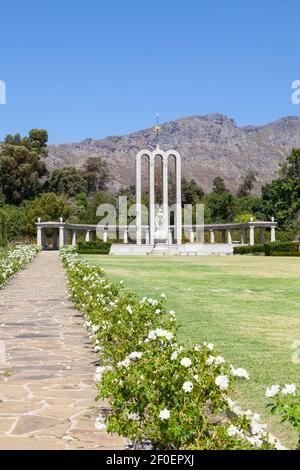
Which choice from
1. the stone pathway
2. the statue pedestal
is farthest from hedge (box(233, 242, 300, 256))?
the stone pathway

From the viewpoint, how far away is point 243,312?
11320 millimetres

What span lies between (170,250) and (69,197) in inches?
1781

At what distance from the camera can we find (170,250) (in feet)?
165

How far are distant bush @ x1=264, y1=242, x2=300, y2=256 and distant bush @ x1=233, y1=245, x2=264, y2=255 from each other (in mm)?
1084

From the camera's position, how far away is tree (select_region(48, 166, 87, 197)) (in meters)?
91.4

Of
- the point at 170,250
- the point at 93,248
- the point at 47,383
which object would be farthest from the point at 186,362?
the point at 170,250

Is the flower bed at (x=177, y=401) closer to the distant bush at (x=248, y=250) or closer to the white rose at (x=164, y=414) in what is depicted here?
the white rose at (x=164, y=414)

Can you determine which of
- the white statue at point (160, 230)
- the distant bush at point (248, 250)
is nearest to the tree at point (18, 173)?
the white statue at point (160, 230)

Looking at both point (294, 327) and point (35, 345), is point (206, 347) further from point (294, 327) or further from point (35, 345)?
point (294, 327)

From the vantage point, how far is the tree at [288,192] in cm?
6281

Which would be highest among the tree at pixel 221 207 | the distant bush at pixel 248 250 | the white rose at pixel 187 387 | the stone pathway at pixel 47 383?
the tree at pixel 221 207

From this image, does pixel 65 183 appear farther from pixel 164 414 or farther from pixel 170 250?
pixel 164 414

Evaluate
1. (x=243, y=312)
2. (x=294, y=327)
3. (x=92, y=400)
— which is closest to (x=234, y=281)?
(x=243, y=312)
